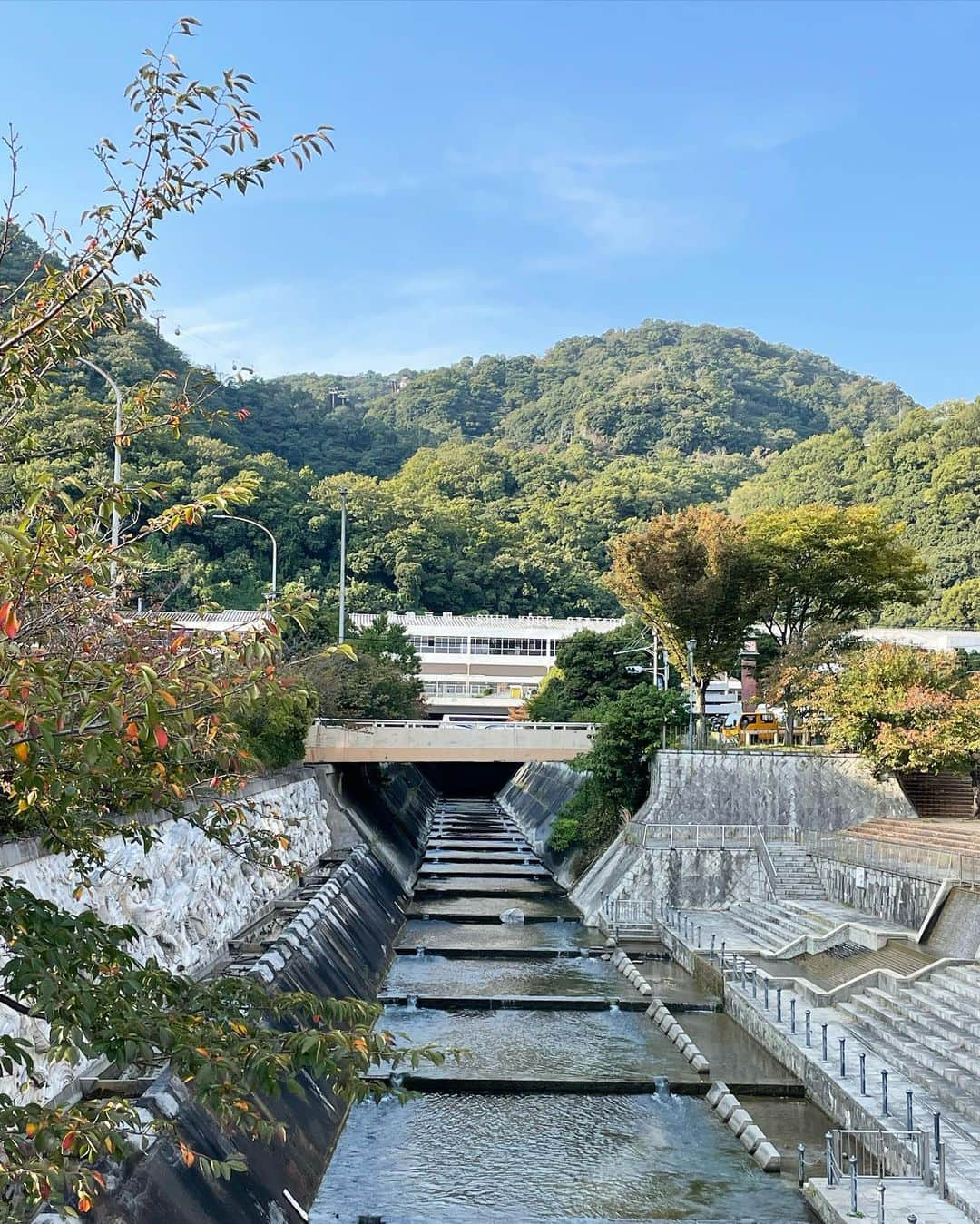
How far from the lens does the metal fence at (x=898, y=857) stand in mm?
27719

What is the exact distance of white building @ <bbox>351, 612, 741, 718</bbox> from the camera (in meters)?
97.4

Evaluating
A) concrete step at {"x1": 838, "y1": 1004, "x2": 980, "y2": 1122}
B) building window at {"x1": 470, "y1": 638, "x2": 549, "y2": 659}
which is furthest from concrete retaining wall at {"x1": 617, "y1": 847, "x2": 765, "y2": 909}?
building window at {"x1": 470, "y1": 638, "x2": 549, "y2": 659}

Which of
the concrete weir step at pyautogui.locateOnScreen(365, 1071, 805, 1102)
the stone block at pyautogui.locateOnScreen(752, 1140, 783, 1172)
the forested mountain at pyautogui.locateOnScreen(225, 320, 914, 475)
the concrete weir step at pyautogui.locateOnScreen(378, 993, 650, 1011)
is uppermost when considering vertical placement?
the forested mountain at pyautogui.locateOnScreen(225, 320, 914, 475)

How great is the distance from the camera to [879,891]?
31.8m

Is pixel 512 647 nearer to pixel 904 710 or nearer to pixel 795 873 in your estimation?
pixel 795 873

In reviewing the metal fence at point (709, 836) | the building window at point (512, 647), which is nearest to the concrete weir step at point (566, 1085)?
the metal fence at point (709, 836)

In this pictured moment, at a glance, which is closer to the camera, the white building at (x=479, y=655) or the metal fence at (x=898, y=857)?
the metal fence at (x=898, y=857)

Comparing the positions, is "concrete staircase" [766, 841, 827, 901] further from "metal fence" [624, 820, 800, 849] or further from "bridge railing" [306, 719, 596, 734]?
"bridge railing" [306, 719, 596, 734]

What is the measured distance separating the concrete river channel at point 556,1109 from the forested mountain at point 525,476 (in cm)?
2157

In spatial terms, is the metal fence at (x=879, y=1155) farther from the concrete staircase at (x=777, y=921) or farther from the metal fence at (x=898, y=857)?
the concrete staircase at (x=777, y=921)

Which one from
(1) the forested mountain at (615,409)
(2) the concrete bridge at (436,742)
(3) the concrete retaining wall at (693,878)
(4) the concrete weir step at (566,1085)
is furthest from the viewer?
(1) the forested mountain at (615,409)

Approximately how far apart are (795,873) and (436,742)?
14.1 metres

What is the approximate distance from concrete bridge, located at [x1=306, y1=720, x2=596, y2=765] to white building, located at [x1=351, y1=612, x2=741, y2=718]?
171ft

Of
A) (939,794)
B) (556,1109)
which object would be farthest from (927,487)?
(556,1109)
